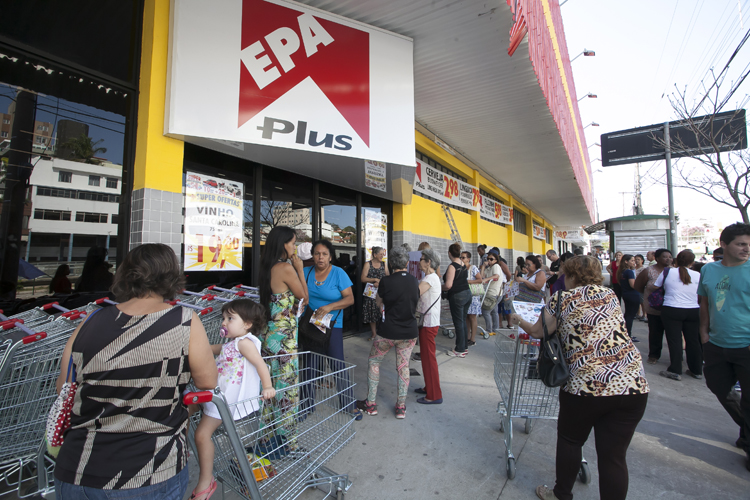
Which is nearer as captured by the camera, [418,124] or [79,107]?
[79,107]

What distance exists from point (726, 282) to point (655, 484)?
6.54ft

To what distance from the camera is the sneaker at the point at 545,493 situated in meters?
2.59

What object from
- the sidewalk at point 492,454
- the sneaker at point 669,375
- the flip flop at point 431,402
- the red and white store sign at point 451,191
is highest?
the red and white store sign at point 451,191

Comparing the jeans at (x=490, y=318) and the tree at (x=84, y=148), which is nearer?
the tree at (x=84, y=148)

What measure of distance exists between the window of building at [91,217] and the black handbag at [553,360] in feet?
15.0

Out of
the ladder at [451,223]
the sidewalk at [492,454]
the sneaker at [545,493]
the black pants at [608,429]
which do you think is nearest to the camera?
the black pants at [608,429]

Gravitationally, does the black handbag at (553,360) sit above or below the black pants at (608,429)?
above

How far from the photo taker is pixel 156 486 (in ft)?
4.62

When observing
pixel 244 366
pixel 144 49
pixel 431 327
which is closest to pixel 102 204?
pixel 144 49

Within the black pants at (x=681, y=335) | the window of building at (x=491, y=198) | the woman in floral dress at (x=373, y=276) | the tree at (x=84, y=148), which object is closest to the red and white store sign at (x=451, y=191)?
the window of building at (x=491, y=198)

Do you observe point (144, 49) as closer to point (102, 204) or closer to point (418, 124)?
point (102, 204)

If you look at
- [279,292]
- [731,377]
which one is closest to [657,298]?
[731,377]

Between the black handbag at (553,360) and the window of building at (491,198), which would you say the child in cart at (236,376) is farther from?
the window of building at (491,198)

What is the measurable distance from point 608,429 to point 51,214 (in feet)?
17.5
